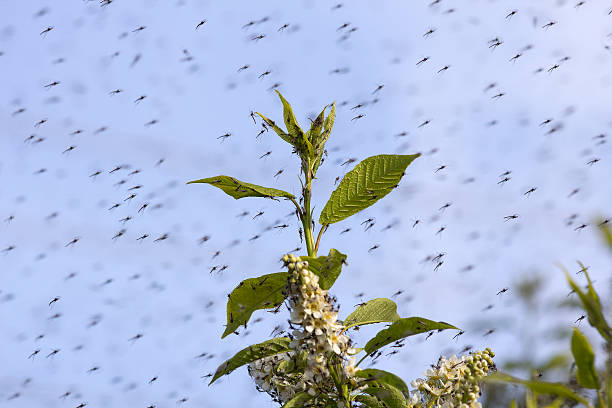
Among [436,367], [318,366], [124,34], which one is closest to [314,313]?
[318,366]

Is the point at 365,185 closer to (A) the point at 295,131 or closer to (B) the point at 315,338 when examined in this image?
(A) the point at 295,131

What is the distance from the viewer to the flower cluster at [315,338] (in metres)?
2.43

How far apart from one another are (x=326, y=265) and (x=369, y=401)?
0.59 metres

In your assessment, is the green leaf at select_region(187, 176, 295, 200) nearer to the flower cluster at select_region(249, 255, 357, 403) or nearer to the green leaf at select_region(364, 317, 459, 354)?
the flower cluster at select_region(249, 255, 357, 403)

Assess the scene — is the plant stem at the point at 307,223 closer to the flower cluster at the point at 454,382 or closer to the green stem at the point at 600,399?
the flower cluster at the point at 454,382

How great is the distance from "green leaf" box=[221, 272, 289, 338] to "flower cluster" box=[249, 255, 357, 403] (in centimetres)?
13

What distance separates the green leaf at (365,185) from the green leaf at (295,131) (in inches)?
9.0

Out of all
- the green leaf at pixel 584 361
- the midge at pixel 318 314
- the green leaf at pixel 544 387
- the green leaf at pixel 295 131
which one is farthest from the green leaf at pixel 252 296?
the green leaf at pixel 584 361

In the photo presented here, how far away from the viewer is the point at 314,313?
2.41 meters

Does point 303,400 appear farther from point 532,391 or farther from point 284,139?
point 284,139

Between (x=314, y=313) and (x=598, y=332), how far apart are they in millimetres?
949

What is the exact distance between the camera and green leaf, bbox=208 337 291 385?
8.77 feet

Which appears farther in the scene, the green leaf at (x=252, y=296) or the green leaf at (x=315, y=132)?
the green leaf at (x=315, y=132)

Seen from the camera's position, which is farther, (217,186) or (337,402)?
(217,186)
